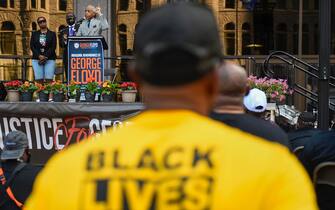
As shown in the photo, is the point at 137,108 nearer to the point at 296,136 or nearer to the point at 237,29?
the point at 296,136

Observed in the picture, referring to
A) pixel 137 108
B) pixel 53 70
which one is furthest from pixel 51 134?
pixel 53 70

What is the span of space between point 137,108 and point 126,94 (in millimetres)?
1290

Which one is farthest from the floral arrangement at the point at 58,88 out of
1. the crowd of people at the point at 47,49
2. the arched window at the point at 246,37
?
the arched window at the point at 246,37

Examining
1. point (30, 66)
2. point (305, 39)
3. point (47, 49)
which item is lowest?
point (30, 66)

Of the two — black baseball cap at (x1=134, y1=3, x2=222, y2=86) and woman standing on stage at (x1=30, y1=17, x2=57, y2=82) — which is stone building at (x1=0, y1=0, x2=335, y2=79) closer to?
woman standing on stage at (x1=30, y1=17, x2=57, y2=82)

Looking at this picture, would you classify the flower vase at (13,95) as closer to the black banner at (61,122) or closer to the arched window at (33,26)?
the black banner at (61,122)

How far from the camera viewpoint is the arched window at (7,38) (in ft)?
58.7

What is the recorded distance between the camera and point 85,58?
491 inches

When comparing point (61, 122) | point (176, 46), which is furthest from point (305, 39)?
point (176, 46)

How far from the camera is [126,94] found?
1183cm

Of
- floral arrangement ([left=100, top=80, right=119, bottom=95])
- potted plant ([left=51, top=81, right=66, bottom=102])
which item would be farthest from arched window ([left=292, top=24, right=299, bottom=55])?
potted plant ([left=51, top=81, right=66, bottom=102])

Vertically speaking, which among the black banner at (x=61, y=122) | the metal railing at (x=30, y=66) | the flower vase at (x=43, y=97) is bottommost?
the black banner at (x=61, y=122)

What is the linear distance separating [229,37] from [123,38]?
261 centimetres

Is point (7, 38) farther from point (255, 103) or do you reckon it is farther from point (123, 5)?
point (255, 103)
